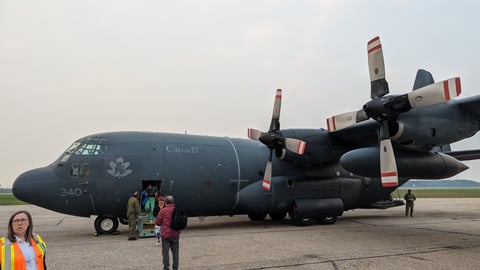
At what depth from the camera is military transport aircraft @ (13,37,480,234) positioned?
10547 millimetres

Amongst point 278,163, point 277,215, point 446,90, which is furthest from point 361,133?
point 277,215

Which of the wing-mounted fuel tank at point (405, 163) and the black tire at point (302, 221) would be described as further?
the black tire at point (302, 221)

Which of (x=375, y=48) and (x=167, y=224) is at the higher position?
(x=375, y=48)

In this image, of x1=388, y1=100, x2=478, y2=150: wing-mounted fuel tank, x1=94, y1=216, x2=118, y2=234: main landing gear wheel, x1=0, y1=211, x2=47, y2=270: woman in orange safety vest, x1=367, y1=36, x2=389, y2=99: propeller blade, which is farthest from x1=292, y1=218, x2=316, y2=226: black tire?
x1=0, y1=211, x2=47, y2=270: woman in orange safety vest

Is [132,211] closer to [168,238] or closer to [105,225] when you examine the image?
[105,225]

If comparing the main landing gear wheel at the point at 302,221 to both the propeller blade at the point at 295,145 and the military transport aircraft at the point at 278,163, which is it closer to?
the military transport aircraft at the point at 278,163

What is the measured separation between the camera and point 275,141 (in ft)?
45.7

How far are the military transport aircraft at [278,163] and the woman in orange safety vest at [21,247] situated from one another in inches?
352

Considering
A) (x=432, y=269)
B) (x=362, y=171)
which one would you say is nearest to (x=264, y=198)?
(x=362, y=171)

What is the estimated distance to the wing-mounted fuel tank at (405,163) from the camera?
11773 millimetres

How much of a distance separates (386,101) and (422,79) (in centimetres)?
315

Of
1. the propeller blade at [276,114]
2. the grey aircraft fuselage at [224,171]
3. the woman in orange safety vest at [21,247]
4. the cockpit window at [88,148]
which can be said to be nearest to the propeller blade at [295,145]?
the grey aircraft fuselage at [224,171]

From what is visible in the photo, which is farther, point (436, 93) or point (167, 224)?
point (436, 93)

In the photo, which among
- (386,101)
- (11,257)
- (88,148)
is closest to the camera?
(11,257)
